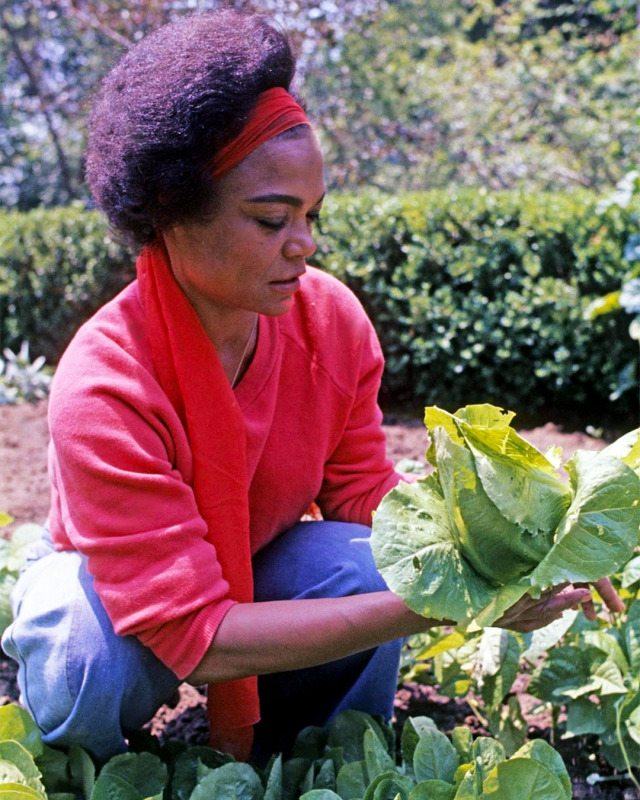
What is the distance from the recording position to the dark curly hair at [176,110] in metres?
1.67

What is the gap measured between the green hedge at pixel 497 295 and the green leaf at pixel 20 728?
3.14m

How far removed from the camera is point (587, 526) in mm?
1466

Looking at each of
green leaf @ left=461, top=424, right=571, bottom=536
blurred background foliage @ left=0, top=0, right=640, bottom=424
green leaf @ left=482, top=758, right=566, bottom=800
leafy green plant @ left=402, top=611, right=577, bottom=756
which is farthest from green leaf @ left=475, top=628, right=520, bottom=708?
blurred background foliage @ left=0, top=0, right=640, bottom=424

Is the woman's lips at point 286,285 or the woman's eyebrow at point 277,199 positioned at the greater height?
the woman's eyebrow at point 277,199

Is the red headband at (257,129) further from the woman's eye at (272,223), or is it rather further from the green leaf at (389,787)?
the green leaf at (389,787)

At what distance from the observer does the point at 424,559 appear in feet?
4.93

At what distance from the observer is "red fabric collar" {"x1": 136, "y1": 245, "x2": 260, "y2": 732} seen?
183 cm

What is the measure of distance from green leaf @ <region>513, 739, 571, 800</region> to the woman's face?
35.5 inches

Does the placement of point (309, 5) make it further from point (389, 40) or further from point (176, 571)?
point (176, 571)

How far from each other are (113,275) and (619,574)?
469cm

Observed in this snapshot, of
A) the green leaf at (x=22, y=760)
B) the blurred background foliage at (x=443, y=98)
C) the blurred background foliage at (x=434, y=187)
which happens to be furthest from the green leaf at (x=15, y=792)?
the blurred background foliage at (x=443, y=98)

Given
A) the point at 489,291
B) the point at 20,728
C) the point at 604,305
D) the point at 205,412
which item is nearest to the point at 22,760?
the point at 20,728

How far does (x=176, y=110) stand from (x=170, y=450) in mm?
614

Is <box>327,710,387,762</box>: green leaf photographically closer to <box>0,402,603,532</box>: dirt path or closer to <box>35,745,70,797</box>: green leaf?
<box>35,745,70,797</box>: green leaf
